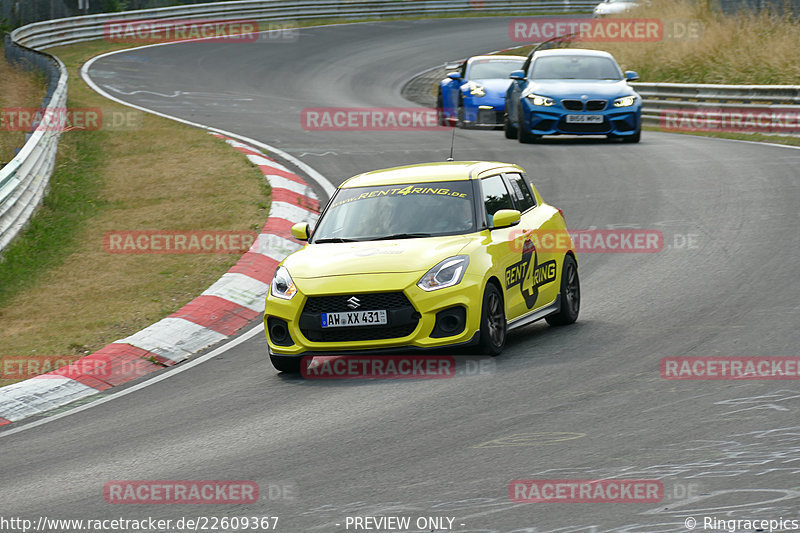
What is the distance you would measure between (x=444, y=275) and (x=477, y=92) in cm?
1641

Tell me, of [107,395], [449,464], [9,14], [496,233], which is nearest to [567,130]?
[496,233]

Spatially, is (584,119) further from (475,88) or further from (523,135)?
(475,88)

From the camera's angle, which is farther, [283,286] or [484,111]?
[484,111]

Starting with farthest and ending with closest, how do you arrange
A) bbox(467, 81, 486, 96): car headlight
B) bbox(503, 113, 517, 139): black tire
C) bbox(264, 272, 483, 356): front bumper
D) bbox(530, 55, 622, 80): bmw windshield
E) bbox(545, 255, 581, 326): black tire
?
bbox(467, 81, 486, 96): car headlight
bbox(503, 113, 517, 139): black tire
bbox(530, 55, 622, 80): bmw windshield
bbox(545, 255, 581, 326): black tire
bbox(264, 272, 483, 356): front bumper

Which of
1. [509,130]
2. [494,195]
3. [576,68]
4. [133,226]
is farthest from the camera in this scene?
[509,130]

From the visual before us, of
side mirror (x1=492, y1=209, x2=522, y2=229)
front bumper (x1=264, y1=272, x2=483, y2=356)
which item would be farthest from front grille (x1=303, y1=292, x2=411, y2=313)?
side mirror (x1=492, y1=209, x2=522, y2=229)

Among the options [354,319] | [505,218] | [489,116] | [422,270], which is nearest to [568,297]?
[505,218]

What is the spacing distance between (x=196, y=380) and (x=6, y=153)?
34.1ft

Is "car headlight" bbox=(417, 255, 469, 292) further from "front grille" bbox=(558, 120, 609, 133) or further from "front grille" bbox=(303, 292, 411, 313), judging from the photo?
"front grille" bbox=(558, 120, 609, 133)

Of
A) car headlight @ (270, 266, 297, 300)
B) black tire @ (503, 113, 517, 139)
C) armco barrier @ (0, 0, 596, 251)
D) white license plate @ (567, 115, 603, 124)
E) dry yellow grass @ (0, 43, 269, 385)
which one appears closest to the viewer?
car headlight @ (270, 266, 297, 300)

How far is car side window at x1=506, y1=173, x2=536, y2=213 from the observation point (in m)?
10.6

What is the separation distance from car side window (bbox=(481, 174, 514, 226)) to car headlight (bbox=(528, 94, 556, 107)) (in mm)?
11306

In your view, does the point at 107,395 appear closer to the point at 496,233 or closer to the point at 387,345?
the point at 387,345

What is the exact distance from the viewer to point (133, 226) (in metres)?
15.3
